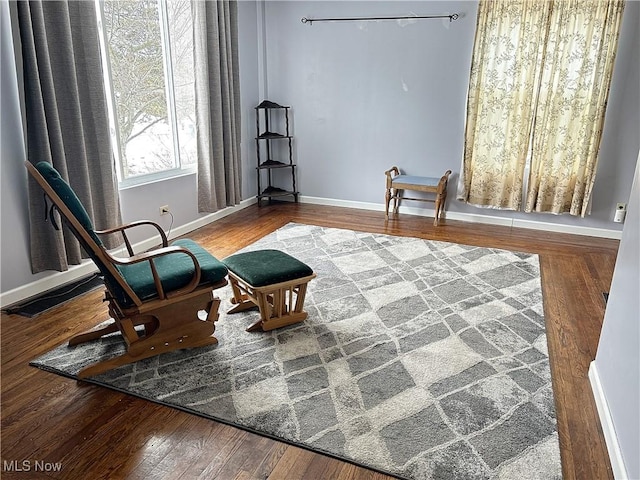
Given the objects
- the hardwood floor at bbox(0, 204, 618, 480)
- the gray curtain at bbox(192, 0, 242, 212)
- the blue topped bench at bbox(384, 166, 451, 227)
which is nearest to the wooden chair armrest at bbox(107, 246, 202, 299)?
the hardwood floor at bbox(0, 204, 618, 480)

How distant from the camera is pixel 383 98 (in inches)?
196

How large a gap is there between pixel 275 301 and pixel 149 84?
2.43 metres

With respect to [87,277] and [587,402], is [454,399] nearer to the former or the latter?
[587,402]

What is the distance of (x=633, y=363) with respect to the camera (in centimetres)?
163

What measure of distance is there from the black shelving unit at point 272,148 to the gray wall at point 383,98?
14 centimetres

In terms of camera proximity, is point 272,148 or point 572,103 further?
point 272,148

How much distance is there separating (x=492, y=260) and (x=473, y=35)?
2324 millimetres

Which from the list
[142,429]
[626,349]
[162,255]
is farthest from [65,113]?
[626,349]

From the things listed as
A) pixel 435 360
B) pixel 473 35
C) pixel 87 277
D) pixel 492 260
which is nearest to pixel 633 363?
pixel 435 360

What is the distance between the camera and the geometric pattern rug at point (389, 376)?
176cm

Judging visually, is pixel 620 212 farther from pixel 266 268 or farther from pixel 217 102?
pixel 217 102

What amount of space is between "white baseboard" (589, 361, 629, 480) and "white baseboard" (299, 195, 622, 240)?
2694 mm

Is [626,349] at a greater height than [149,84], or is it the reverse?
[149,84]

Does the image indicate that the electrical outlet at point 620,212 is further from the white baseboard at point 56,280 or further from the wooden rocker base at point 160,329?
the white baseboard at point 56,280
